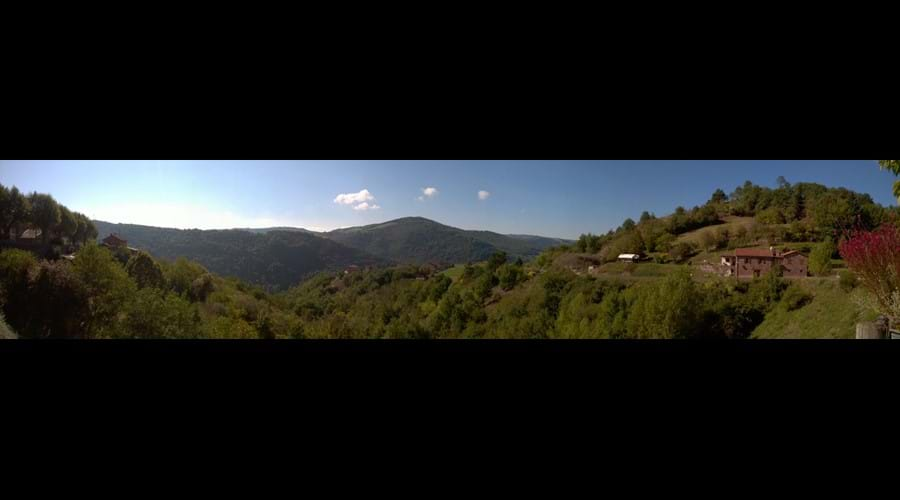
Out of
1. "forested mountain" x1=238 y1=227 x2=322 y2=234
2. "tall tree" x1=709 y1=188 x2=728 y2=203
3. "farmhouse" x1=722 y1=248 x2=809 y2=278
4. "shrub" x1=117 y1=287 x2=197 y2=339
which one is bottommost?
"shrub" x1=117 y1=287 x2=197 y2=339

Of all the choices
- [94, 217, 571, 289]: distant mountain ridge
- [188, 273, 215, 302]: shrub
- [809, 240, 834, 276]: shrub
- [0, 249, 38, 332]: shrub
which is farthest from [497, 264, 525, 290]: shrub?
[0, 249, 38, 332]: shrub

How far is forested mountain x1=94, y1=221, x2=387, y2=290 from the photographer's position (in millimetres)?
9484

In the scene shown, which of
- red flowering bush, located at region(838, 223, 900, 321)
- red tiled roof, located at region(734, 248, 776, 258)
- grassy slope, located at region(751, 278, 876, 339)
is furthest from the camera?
red tiled roof, located at region(734, 248, 776, 258)

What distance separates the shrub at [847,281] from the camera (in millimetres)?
7547

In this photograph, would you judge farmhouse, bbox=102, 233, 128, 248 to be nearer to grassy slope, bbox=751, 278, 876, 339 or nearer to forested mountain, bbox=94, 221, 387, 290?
forested mountain, bbox=94, 221, 387, 290

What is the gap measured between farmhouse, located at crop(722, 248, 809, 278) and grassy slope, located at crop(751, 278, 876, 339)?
1.71 ft

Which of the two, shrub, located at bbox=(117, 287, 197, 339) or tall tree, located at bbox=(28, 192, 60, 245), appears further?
shrub, located at bbox=(117, 287, 197, 339)

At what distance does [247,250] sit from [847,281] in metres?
13.8

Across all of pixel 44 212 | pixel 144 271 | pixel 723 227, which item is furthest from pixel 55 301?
pixel 723 227
